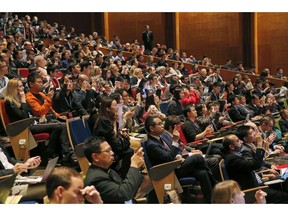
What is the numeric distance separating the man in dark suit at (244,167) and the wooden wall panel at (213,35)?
8.90 metres

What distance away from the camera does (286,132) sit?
585 cm

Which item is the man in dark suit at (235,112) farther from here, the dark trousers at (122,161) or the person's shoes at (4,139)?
the person's shoes at (4,139)

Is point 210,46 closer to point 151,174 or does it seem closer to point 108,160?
point 151,174

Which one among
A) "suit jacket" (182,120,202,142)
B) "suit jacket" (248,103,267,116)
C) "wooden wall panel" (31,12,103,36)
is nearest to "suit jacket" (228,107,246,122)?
"suit jacket" (248,103,267,116)

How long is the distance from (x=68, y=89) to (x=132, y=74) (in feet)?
10.8

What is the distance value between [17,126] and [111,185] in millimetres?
1733

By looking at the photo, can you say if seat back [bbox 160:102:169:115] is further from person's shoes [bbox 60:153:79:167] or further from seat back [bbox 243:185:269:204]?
seat back [bbox 243:185:269:204]

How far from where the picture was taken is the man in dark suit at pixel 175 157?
11.8 feet

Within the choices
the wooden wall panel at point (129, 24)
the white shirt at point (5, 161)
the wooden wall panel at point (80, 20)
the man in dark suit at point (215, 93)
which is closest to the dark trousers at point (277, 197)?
the white shirt at point (5, 161)

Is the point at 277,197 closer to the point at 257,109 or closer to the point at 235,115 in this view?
the point at 235,115

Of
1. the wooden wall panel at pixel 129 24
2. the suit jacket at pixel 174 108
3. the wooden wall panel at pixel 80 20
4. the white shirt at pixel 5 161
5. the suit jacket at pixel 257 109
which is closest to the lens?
the white shirt at pixel 5 161

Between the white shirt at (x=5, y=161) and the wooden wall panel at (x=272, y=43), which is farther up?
the wooden wall panel at (x=272, y=43)

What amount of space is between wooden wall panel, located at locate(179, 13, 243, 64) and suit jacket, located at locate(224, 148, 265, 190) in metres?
9.03
